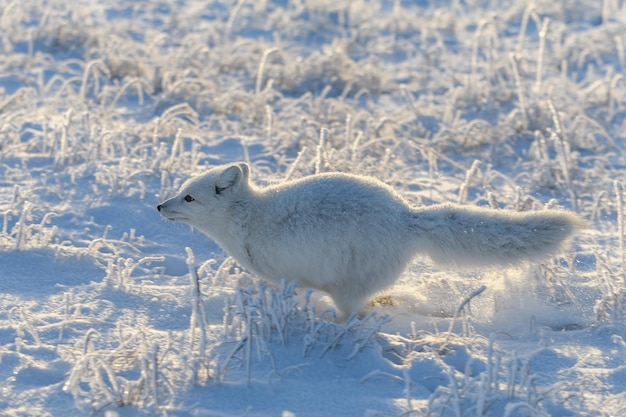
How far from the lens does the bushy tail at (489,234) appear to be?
4113mm

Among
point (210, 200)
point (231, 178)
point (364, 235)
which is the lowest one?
point (364, 235)

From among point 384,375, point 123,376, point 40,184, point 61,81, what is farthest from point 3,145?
point 384,375

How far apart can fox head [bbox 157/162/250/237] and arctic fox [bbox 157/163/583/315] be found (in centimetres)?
9

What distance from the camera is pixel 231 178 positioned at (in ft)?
14.7

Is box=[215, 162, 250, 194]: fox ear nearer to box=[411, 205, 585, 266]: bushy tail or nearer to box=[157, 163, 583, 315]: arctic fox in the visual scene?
box=[157, 163, 583, 315]: arctic fox

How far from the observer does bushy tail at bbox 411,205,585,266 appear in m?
4.11

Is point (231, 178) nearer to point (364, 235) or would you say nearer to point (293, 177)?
point (364, 235)

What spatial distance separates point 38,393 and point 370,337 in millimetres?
1492

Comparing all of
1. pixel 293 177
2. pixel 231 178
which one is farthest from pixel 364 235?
pixel 293 177

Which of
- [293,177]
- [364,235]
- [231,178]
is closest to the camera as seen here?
[364,235]

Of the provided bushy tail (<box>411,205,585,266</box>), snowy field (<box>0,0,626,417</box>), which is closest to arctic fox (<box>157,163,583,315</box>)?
bushy tail (<box>411,205,585,266</box>)

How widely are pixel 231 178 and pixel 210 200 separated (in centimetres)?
18

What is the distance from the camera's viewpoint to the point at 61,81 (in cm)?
876

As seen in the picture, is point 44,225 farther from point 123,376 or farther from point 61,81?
point 61,81
